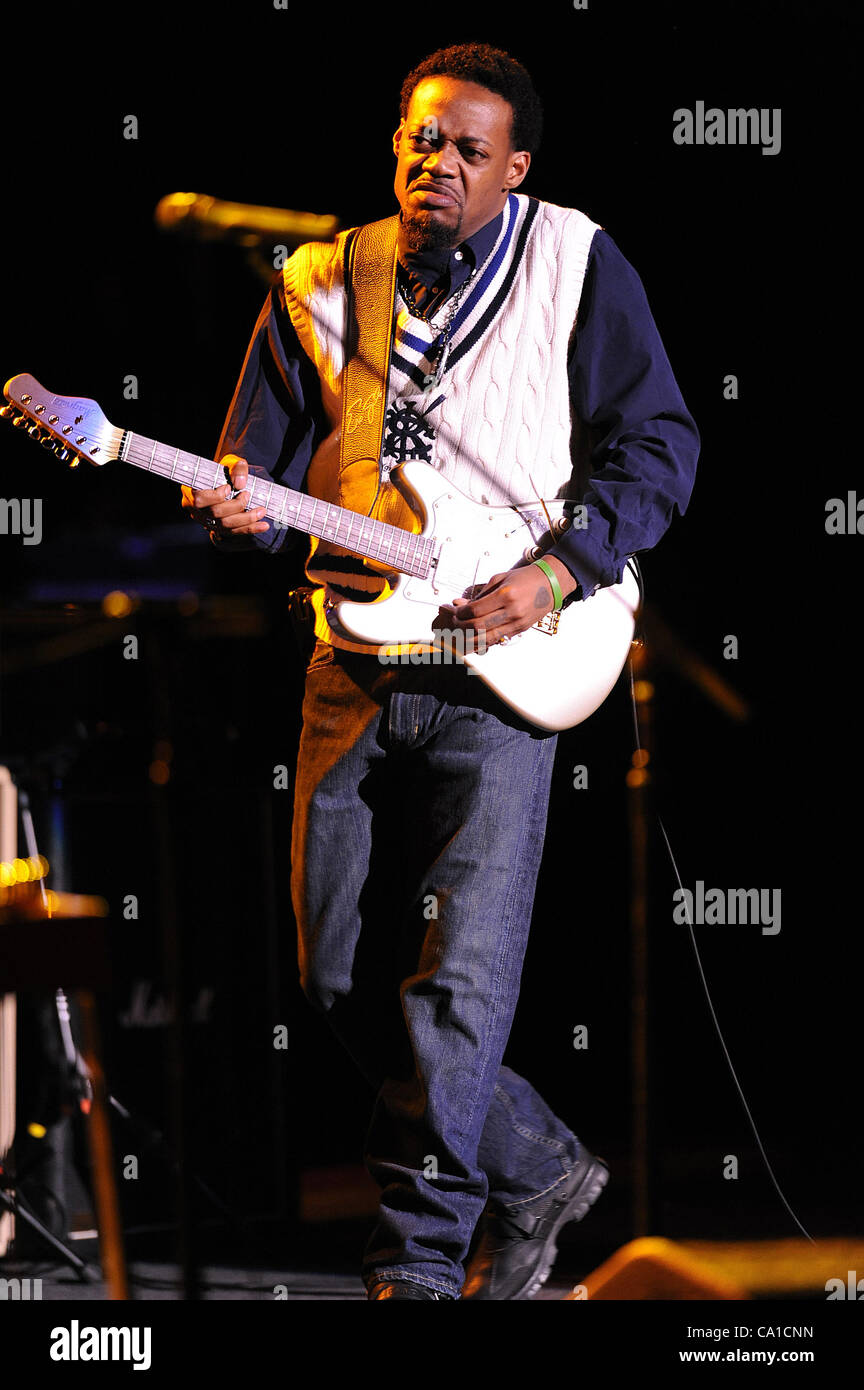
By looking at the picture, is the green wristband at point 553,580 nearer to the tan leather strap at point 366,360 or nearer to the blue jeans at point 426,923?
the blue jeans at point 426,923

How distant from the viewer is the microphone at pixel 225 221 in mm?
2473

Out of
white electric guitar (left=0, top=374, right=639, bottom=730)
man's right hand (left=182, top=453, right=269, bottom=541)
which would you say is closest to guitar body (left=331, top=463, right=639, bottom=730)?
white electric guitar (left=0, top=374, right=639, bottom=730)

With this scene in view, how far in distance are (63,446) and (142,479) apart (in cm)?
289

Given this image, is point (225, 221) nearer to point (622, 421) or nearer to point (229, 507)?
point (229, 507)

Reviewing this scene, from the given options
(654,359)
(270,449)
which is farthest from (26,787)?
(654,359)

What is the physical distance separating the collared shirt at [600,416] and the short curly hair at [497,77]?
0.22 metres

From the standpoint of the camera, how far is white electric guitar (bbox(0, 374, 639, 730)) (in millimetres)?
2623

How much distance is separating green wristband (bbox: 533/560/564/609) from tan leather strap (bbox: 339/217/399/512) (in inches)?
14.5

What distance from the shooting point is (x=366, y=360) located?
9.25 feet

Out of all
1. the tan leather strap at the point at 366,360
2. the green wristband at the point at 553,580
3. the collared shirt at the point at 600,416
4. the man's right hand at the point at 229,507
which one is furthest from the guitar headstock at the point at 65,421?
the green wristband at the point at 553,580

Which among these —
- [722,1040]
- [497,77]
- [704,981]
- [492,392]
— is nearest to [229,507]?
[492,392]
